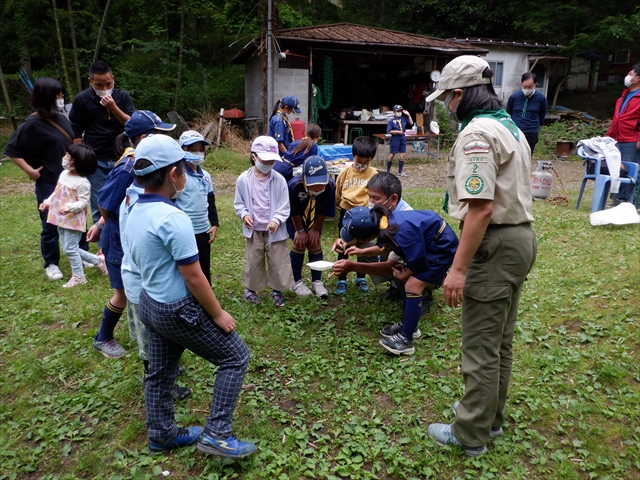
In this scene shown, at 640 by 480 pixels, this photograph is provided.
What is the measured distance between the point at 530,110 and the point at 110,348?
710cm

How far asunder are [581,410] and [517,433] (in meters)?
0.50

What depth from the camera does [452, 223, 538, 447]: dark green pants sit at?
7.39 ft

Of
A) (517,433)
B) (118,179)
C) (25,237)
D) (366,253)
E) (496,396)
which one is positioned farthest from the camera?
(25,237)

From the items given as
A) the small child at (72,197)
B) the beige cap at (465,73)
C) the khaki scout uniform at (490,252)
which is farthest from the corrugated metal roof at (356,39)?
the khaki scout uniform at (490,252)

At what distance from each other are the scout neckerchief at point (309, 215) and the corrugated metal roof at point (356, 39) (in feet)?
35.2

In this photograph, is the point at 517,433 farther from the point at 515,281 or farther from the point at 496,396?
the point at 515,281

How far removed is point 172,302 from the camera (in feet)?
7.20

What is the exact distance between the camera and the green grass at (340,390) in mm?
2512

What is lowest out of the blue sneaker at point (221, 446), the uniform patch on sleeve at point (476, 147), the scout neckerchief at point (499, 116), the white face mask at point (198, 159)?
the blue sneaker at point (221, 446)

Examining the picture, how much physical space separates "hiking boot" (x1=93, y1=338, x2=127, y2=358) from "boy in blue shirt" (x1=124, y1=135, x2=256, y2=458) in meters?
1.27

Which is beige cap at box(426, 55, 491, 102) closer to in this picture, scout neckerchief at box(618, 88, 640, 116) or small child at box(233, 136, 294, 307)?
small child at box(233, 136, 294, 307)

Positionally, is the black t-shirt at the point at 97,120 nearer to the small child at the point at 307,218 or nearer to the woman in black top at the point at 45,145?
the woman in black top at the point at 45,145

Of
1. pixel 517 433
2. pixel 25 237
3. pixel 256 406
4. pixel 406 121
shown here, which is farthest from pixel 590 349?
pixel 406 121

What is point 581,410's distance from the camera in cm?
289
